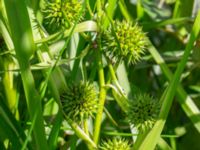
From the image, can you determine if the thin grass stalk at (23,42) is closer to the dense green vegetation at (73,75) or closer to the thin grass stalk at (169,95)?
the dense green vegetation at (73,75)

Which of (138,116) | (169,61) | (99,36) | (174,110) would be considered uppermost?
(99,36)

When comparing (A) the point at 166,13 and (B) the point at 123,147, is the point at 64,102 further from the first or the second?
(A) the point at 166,13

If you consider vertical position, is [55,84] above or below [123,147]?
above

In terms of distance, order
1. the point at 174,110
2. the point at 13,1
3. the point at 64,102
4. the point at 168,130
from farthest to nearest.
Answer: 1. the point at 174,110
2. the point at 168,130
3. the point at 64,102
4. the point at 13,1


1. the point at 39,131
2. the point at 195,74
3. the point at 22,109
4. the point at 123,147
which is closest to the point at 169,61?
the point at 195,74

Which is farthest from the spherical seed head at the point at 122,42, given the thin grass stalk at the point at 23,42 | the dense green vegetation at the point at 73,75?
the thin grass stalk at the point at 23,42

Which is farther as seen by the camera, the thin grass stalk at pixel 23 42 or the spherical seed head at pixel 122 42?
the spherical seed head at pixel 122 42

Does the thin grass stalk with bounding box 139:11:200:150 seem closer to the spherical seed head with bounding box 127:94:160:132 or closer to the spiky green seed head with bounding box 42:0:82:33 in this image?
the spherical seed head with bounding box 127:94:160:132
